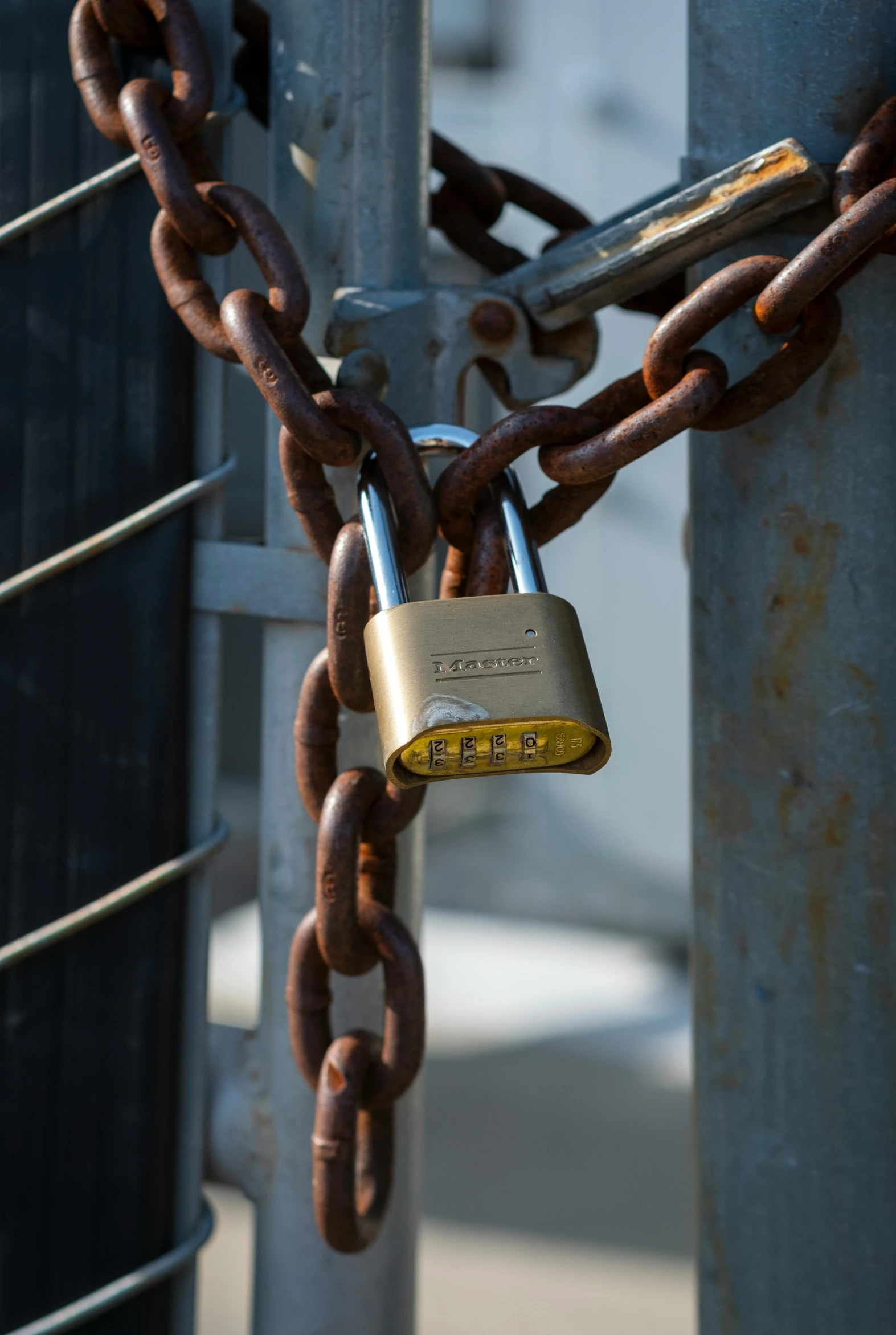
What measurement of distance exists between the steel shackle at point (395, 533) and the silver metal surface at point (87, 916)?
22 centimetres

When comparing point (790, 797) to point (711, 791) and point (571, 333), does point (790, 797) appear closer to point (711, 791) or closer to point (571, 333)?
point (711, 791)

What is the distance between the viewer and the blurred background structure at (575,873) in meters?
1.96

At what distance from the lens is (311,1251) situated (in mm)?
686

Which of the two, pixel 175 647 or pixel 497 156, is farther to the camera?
pixel 497 156

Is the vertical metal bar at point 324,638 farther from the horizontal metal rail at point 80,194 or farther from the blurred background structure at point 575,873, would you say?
the blurred background structure at point 575,873

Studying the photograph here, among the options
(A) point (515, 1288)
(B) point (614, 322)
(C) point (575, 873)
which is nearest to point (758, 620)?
(A) point (515, 1288)

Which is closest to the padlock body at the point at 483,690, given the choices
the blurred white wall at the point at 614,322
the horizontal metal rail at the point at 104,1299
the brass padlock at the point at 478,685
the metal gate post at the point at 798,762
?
the brass padlock at the point at 478,685

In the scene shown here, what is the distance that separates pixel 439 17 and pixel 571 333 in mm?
3097

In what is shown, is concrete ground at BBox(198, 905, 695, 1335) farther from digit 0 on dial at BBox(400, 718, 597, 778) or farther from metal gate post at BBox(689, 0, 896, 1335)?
digit 0 on dial at BBox(400, 718, 597, 778)

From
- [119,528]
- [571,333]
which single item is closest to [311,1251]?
[119,528]

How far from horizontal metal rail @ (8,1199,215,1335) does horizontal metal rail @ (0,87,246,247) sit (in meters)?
0.56

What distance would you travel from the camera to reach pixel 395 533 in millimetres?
539

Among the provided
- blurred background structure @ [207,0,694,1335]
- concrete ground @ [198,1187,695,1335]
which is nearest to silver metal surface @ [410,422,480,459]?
concrete ground @ [198,1187,695,1335]

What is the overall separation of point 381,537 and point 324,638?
14 cm
